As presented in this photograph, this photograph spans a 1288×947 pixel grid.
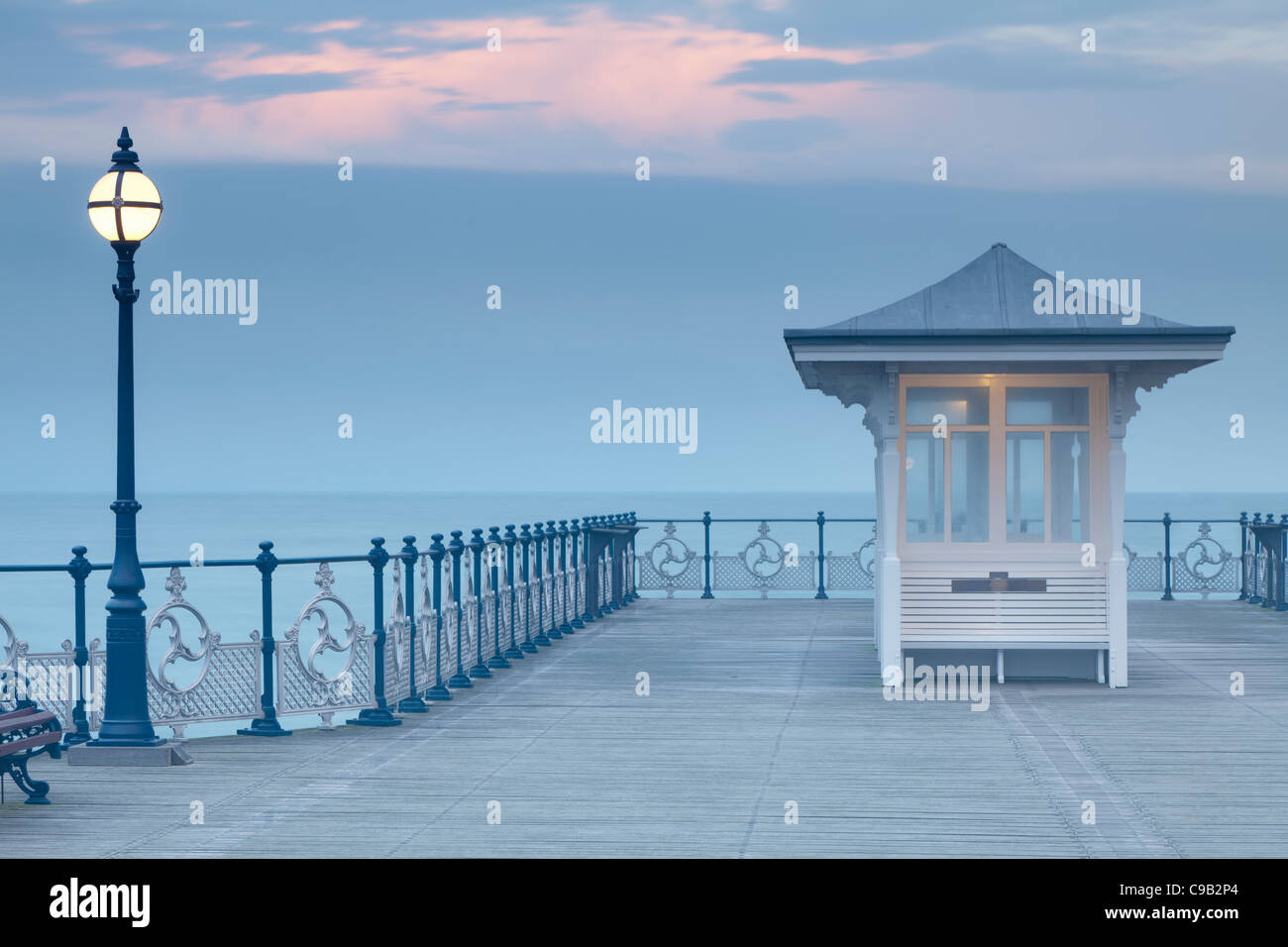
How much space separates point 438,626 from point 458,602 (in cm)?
104

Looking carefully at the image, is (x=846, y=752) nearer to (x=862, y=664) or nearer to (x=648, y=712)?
(x=648, y=712)

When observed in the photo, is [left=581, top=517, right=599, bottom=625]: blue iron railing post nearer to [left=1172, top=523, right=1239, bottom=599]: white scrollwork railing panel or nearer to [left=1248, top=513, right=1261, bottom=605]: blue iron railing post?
[left=1172, top=523, right=1239, bottom=599]: white scrollwork railing panel

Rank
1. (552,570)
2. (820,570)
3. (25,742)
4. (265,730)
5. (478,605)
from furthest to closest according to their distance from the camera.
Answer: (820,570) → (552,570) → (478,605) → (265,730) → (25,742)

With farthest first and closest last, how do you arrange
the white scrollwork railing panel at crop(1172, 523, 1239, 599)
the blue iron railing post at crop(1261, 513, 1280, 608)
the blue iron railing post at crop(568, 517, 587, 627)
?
the white scrollwork railing panel at crop(1172, 523, 1239, 599) → the blue iron railing post at crop(1261, 513, 1280, 608) → the blue iron railing post at crop(568, 517, 587, 627)

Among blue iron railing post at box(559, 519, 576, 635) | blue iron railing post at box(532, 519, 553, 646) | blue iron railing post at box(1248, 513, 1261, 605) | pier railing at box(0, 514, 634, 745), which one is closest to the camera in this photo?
pier railing at box(0, 514, 634, 745)

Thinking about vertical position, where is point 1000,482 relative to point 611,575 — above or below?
above

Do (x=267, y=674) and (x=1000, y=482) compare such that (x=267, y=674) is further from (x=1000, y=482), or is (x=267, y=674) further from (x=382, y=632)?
(x=1000, y=482)

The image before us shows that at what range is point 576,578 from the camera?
75.6 feet

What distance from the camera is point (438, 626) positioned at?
15.1 meters

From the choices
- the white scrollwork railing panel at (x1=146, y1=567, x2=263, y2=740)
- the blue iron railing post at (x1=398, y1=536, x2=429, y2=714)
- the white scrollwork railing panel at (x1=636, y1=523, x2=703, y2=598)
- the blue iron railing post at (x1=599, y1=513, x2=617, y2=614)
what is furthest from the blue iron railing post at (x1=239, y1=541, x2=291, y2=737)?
the white scrollwork railing panel at (x1=636, y1=523, x2=703, y2=598)

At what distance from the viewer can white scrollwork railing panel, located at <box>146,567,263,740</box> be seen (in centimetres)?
1233

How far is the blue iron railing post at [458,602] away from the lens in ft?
51.5

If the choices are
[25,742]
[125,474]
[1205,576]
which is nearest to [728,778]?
[25,742]

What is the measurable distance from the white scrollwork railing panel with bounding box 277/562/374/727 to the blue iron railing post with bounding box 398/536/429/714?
54 centimetres
